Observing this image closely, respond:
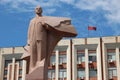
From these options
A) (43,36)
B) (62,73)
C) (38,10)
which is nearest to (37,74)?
(43,36)

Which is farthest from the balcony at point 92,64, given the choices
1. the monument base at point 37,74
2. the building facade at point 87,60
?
the monument base at point 37,74

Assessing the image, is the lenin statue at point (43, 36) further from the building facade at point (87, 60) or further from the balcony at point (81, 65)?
the balcony at point (81, 65)

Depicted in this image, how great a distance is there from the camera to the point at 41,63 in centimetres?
1104

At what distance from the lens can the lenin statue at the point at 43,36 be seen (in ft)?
36.7

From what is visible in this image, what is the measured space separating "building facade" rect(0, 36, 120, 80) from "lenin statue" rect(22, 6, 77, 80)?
91.0ft

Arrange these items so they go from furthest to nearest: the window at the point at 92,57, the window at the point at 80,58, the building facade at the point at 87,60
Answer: the window at the point at 80,58 → the window at the point at 92,57 → the building facade at the point at 87,60

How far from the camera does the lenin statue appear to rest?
36.7 ft

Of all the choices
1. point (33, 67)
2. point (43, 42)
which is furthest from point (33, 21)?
point (33, 67)

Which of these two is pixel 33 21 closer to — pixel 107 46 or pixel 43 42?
pixel 43 42

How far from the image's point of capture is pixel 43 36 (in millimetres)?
11297

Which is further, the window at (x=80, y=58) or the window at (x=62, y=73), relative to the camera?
the window at (x=62, y=73)

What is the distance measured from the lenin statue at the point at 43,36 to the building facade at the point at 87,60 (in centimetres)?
2773

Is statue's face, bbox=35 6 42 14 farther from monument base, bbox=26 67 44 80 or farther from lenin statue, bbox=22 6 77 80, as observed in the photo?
monument base, bbox=26 67 44 80

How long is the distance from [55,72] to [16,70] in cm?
493
